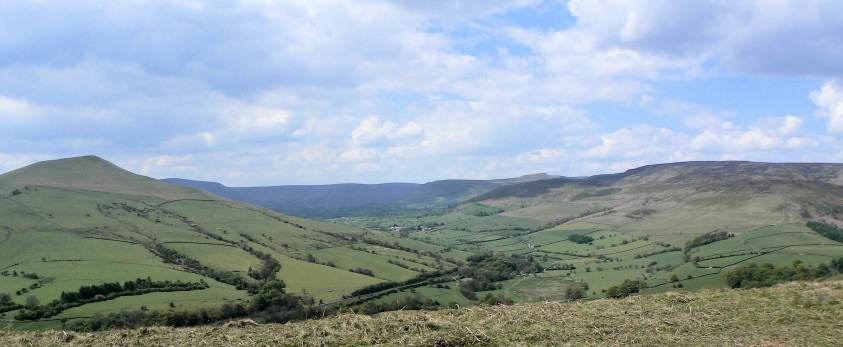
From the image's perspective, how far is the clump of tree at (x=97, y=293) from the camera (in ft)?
163

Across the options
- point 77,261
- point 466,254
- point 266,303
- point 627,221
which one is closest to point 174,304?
point 266,303

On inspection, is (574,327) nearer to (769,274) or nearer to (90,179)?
(769,274)

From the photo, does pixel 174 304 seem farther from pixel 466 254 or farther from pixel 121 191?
pixel 121 191

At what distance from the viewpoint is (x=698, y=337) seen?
37.1 ft

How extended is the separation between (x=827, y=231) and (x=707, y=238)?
27.1 metres

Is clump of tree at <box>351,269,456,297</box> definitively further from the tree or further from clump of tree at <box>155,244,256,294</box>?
the tree

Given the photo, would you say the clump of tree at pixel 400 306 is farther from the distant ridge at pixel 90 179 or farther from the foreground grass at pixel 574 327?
the distant ridge at pixel 90 179

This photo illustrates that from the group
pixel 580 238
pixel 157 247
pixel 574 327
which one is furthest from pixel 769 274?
pixel 157 247

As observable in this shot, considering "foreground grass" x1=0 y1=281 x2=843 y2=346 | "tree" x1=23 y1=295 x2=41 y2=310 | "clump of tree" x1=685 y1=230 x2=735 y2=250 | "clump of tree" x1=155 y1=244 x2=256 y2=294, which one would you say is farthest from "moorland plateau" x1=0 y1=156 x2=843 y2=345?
"clump of tree" x1=685 y1=230 x2=735 y2=250

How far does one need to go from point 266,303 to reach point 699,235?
121 meters

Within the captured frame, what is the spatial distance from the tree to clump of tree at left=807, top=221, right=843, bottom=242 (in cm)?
15422

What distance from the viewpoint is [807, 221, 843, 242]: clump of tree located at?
106938 mm

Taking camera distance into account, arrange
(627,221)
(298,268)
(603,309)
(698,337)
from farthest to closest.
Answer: (627,221), (298,268), (603,309), (698,337)

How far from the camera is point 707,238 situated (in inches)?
4751
